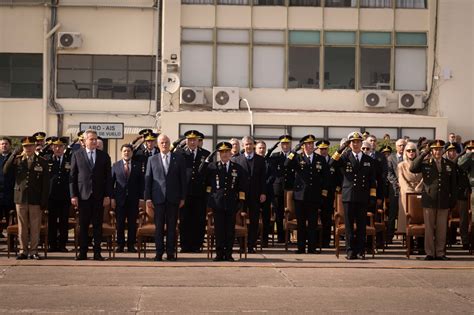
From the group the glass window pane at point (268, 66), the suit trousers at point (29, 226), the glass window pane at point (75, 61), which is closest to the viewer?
the suit trousers at point (29, 226)

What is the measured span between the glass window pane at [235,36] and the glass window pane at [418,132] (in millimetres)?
6737

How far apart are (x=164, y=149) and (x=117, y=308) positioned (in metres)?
6.16

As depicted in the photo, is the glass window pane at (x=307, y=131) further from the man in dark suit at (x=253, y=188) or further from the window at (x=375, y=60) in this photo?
the man in dark suit at (x=253, y=188)

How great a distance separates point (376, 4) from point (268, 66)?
4.65 metres

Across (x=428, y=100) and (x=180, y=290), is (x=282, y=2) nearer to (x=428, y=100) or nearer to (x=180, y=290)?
(x=428, y=100)

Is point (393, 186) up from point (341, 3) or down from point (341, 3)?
down

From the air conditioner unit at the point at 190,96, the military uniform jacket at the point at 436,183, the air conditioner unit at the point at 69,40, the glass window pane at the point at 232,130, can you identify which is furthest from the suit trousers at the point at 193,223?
the air conditioner unit at the point at 69,40

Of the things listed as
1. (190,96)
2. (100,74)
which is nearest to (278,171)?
(190,96)

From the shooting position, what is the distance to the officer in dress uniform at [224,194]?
693 inches

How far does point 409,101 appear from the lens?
39.2 meters

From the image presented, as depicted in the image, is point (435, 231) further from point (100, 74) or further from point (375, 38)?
point (100, 74)

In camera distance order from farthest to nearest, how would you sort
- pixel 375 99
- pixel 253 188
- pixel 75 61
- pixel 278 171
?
pixel 75 61 → pixel 375 99 → pixel 278 171 → pixel 253 188

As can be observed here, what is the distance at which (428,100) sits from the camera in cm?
3941

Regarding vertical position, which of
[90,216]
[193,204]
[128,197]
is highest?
[128,197]
